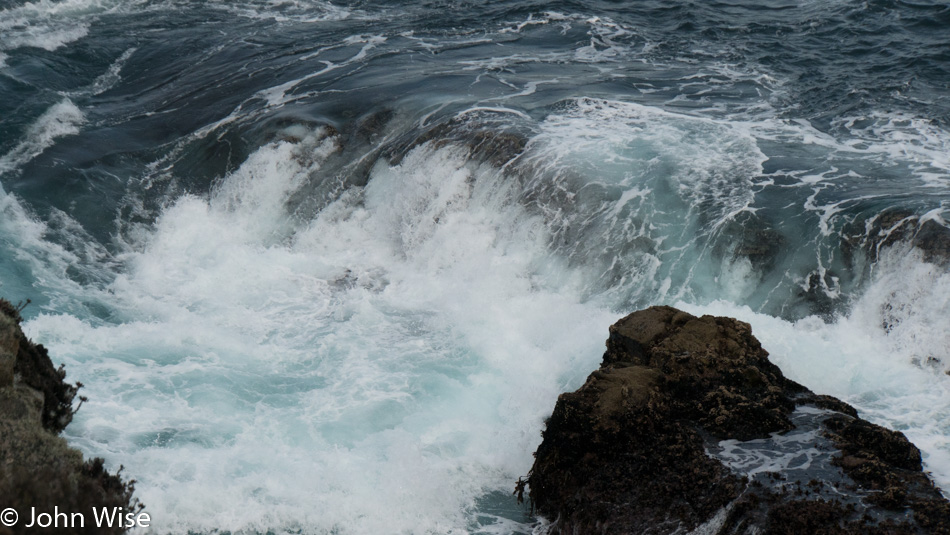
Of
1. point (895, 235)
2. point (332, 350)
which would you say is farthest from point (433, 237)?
point (895, 235)

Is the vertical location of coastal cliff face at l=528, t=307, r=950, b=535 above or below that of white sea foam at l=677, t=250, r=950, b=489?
above

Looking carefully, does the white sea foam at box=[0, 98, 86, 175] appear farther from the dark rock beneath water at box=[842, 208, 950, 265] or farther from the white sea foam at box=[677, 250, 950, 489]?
the dark rock beneath water at box=[842, 208, 950, 265]

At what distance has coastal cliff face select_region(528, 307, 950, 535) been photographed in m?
8.22

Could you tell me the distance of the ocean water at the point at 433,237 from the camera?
11477mm

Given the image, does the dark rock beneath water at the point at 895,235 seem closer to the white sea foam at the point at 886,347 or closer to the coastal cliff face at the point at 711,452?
the white sea foam at the point at 886,347

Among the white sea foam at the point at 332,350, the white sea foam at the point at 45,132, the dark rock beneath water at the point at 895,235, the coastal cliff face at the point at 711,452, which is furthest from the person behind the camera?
the white sea foam at the point at 45,132

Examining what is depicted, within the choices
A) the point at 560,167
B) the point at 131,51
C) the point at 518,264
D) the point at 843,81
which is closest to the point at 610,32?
the point at 843,81

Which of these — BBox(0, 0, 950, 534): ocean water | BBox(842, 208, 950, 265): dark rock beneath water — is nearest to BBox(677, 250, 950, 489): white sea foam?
BBox(0, 0, 950, 534): ocean water

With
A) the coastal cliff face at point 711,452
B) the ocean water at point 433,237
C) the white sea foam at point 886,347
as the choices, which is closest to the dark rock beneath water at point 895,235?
the ocean water at point 433,237

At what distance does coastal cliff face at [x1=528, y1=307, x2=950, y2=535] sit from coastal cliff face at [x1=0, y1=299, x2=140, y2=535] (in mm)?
4789

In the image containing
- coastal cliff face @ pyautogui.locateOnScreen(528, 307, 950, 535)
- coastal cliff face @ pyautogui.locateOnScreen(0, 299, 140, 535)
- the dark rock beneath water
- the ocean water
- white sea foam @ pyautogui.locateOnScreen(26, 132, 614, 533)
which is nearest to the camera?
coastal cliff face @ pyautogui.locateOnScreen(0, 299, 140, 535)

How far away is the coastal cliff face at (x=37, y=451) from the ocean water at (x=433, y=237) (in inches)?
88.6

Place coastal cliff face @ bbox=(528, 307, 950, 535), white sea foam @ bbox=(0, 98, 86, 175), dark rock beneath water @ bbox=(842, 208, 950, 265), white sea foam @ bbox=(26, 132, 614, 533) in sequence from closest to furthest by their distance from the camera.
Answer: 1. coastal cliff face @ bbox=(528, 307, 950, 535)
2. white sea foam @ bbox=(26, 132, 614, 533)
3. dark rock beneath water @ bbox=(842, 208, 950, 265)
4. white sea foam @ bbox=(0, 98, 86, 175)

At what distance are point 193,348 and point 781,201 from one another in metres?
10.4
